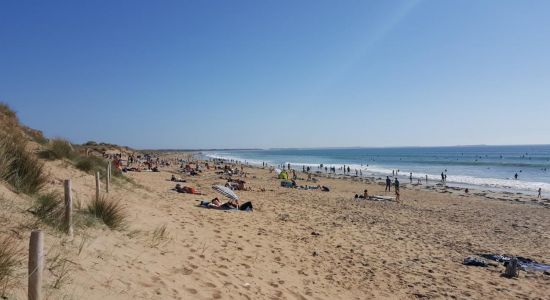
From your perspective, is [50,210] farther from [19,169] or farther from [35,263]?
[35,263]

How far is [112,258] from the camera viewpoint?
4.82 metres

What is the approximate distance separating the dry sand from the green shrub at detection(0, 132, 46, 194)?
578mm

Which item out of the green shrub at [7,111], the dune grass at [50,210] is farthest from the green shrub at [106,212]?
the green shrub at [7,111]

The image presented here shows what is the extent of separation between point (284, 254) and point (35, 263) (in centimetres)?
594

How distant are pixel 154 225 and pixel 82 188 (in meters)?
3.15

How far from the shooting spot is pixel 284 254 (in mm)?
8219

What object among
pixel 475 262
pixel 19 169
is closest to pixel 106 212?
pixel 19 169

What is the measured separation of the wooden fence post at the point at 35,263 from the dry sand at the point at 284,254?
21.5 inches

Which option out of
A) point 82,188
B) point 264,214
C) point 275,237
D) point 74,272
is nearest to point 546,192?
point 264,214

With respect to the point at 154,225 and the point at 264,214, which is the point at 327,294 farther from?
the point at 264,214

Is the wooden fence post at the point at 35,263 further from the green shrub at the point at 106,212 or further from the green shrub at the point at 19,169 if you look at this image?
the green shrub at the point at 19,169

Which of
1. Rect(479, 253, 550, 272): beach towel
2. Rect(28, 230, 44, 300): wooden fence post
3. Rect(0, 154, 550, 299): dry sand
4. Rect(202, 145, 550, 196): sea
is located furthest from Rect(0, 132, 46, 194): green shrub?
Rect(202, 145, 550, 196): sea

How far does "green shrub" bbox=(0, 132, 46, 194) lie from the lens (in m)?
5.91

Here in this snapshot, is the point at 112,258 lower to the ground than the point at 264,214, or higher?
higher
